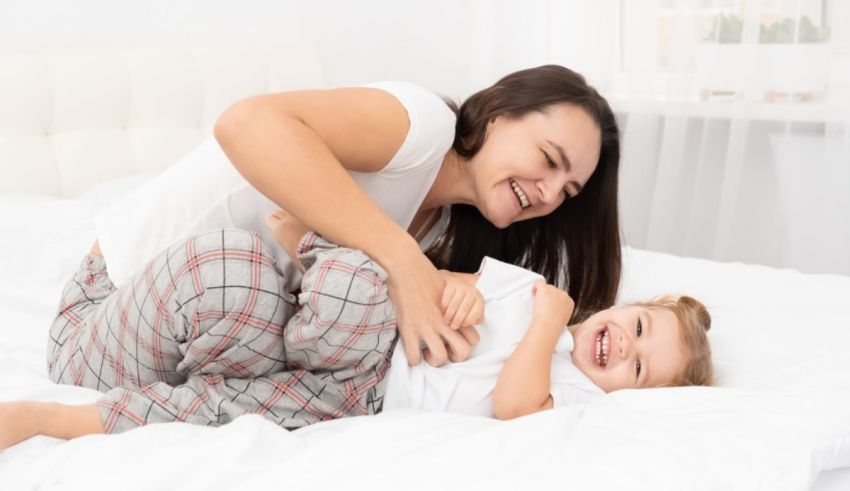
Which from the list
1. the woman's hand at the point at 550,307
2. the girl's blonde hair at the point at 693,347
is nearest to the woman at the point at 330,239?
the woman's hand at the point at 550,307

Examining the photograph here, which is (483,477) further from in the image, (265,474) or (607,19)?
(607,19)

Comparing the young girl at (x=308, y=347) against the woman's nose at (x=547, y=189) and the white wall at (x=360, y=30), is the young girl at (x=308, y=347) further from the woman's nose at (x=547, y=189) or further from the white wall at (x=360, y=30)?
the white wall at (x=360, y=30)

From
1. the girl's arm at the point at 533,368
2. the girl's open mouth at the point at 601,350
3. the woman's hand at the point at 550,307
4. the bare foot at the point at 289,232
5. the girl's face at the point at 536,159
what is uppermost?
the girl's face at the point at 536,159

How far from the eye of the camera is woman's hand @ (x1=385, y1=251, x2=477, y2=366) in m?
1.25

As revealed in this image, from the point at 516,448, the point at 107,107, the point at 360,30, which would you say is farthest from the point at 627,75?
the point at 516,448

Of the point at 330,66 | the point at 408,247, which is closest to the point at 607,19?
the point at 330,66

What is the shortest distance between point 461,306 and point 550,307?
0.15 meters

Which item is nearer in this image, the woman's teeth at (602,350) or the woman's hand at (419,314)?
the woman's hand at (419,314)

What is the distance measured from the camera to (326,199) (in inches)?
49.4

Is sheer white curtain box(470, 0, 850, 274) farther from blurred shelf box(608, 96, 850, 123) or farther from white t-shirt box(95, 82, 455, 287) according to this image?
white t-shirt box(95, 82, 455, 287)

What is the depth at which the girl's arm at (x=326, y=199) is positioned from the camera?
1.25 m

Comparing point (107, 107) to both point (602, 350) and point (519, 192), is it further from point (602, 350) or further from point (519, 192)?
point (602, 350)

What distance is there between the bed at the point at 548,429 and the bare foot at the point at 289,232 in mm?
290

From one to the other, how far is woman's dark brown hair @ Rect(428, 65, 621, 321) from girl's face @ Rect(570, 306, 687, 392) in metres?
0.19
